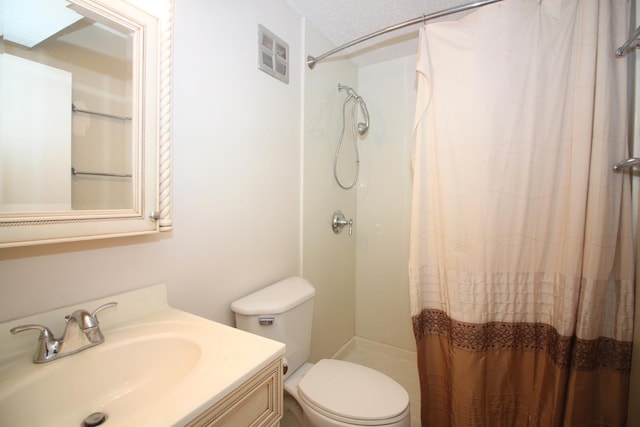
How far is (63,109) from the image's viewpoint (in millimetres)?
713

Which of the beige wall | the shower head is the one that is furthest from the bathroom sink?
the shower head

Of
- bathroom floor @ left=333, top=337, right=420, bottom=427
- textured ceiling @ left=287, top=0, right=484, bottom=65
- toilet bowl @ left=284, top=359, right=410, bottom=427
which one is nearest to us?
toilet bowl @ left=284, top=359, right=410, bottom=427

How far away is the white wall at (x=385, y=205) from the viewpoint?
6.88 feet

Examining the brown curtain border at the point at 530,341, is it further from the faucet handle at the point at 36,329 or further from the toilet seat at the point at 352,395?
the faucet handle at the point at 36,329

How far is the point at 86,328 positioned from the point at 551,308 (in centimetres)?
177

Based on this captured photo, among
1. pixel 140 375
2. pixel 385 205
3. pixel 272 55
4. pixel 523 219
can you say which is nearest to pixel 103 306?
pixel 140 375

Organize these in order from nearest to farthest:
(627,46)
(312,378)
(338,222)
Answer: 1. (627,46)
2. (312,378)
3. (338,222)

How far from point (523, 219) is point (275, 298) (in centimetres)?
121

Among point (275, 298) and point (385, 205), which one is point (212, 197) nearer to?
point (275, 298)

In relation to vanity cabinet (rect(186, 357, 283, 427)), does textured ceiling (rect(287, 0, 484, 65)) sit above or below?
above

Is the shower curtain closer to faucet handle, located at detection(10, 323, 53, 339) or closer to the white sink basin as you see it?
the white sink basin

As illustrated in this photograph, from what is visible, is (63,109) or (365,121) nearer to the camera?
(63,109)

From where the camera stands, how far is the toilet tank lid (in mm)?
1121

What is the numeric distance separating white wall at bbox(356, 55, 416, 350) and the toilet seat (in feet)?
3.19
